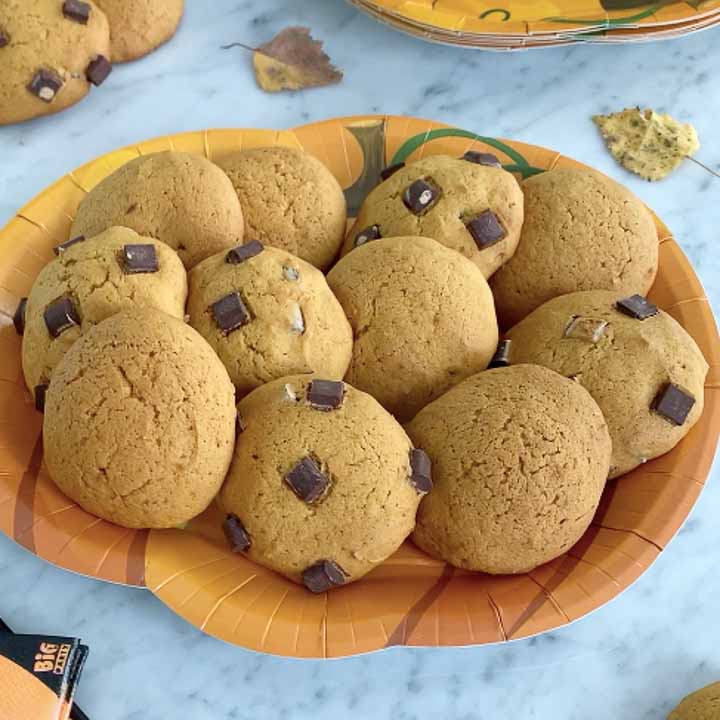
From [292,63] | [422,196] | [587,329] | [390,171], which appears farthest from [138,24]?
[587,329]

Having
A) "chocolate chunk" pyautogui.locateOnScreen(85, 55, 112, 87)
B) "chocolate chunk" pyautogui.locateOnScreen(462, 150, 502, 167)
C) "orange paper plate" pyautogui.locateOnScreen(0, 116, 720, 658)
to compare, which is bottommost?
"orange paper plate" pyautogui.locateOnScreen(0, 116, 720, 658)

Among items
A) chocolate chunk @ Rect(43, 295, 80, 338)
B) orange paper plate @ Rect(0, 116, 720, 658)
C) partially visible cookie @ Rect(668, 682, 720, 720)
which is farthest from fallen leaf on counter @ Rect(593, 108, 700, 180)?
chocolate chunk @ Rect(43, 295, 80, 338)

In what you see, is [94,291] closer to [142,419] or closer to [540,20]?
[142,419]

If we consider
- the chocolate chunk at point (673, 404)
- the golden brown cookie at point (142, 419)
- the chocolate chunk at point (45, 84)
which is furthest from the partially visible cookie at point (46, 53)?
the chocolate chunk at point (673, 404)

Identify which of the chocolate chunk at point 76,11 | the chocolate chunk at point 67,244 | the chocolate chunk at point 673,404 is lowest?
the chocolate chunk at point 673,404

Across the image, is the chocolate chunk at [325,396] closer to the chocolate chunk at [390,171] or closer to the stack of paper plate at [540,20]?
the chocolate chunk at [390,171]

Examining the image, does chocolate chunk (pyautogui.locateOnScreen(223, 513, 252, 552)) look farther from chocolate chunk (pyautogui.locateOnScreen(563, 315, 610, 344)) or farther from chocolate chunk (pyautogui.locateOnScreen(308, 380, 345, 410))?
chocolate chunk (pyautogui.locateOnScreen(563, 315, 610, 344))
